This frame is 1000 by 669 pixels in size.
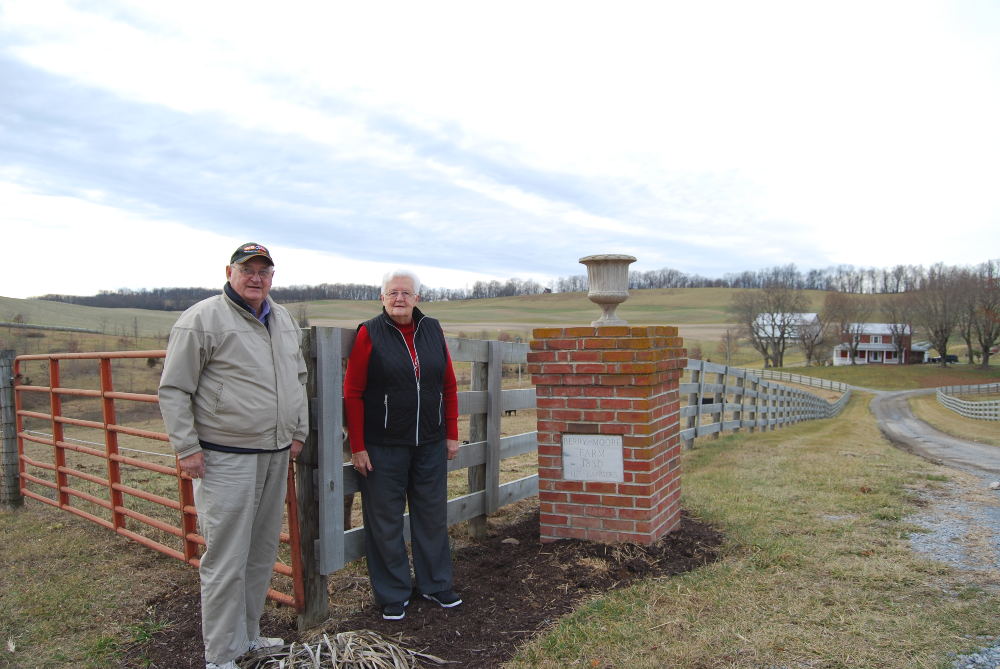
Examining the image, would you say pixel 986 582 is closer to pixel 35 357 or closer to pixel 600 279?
pixel 600 279

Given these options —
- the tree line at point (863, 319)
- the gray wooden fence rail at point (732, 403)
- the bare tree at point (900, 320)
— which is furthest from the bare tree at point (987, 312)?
the gray wooden fence rail at point (732, 403)

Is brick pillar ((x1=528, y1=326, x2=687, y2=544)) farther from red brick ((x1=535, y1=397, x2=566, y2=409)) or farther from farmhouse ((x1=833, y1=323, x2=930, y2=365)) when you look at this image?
farmhouse ((x1=833, y1=323, x2=930, y2=365))

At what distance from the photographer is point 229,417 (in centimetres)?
294

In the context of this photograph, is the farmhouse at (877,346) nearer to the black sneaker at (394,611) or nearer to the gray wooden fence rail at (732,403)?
the gray wooden fence rail at (732,403)

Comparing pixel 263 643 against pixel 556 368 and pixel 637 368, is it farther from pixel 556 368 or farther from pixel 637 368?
pixel 637 368

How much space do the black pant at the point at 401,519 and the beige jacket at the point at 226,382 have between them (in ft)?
2.21

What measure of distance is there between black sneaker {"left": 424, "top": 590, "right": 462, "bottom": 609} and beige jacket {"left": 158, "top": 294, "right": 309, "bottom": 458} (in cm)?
125

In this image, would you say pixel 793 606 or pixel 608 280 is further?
pixel 608 280

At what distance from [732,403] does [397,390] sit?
10.0m

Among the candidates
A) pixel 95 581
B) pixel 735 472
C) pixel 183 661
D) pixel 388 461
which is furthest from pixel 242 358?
pixel 735 472

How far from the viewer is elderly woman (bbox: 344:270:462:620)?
3545mm

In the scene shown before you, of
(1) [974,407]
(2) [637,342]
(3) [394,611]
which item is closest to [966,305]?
(1) [974,407]

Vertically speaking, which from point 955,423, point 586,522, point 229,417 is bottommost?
point 955,423

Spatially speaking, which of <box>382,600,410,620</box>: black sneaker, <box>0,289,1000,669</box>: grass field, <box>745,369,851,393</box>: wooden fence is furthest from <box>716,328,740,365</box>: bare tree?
<box>382,600,410,620</box>: black sneaker
